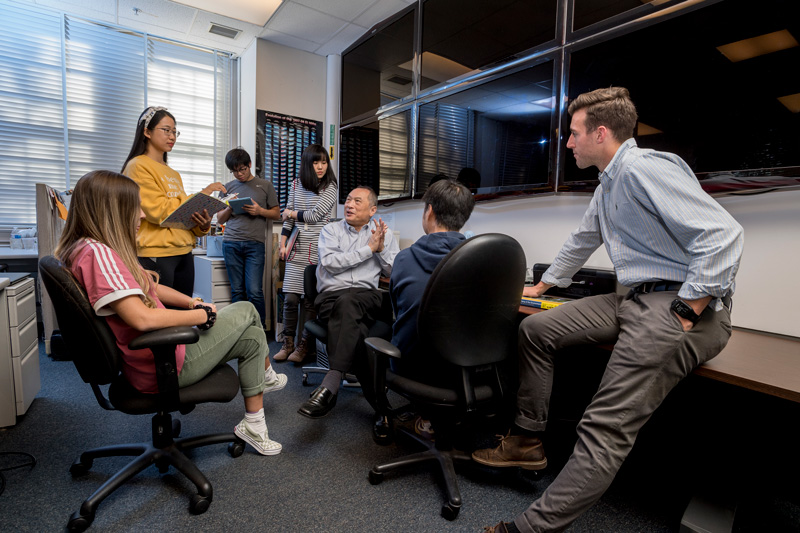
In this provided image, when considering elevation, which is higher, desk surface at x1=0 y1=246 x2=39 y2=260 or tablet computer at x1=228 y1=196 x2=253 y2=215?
tablet computer at x1=228 y1=196 x2=253 y2=215

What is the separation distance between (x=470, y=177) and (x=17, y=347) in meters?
2.47

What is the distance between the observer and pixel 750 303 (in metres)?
1.49

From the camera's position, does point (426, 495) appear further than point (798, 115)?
Yes

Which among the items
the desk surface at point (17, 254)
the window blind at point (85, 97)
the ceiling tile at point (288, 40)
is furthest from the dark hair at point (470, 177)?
the desk surface at point (17, 254)

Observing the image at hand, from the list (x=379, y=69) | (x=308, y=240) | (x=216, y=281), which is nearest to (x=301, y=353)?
(x=308, y=240)

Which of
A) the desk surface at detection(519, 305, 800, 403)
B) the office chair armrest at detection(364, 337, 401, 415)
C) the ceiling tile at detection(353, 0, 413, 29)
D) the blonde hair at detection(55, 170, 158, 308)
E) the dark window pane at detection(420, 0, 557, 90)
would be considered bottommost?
the office chair armrest at detection(364, 337, 401, 415)

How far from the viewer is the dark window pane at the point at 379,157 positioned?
2.96m

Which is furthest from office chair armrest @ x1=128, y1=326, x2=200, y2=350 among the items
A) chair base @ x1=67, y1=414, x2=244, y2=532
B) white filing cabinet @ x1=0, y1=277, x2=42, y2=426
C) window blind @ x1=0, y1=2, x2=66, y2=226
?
window blind @ x1=0, y1=2, x2=66, y2=226

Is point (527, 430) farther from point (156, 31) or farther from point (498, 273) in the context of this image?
point (156, 31)

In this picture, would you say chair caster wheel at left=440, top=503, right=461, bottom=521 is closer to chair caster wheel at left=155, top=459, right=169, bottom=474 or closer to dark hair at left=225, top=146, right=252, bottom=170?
chair caster wheel at left=155, top=459, right=169, bottom=474

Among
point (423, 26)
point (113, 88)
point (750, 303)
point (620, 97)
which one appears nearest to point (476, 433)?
point (750, 303)

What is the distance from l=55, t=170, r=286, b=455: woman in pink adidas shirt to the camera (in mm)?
1197

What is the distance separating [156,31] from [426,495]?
437 centimetres

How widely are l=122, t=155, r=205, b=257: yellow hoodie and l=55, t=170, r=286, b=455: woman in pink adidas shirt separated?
70 centimetres
